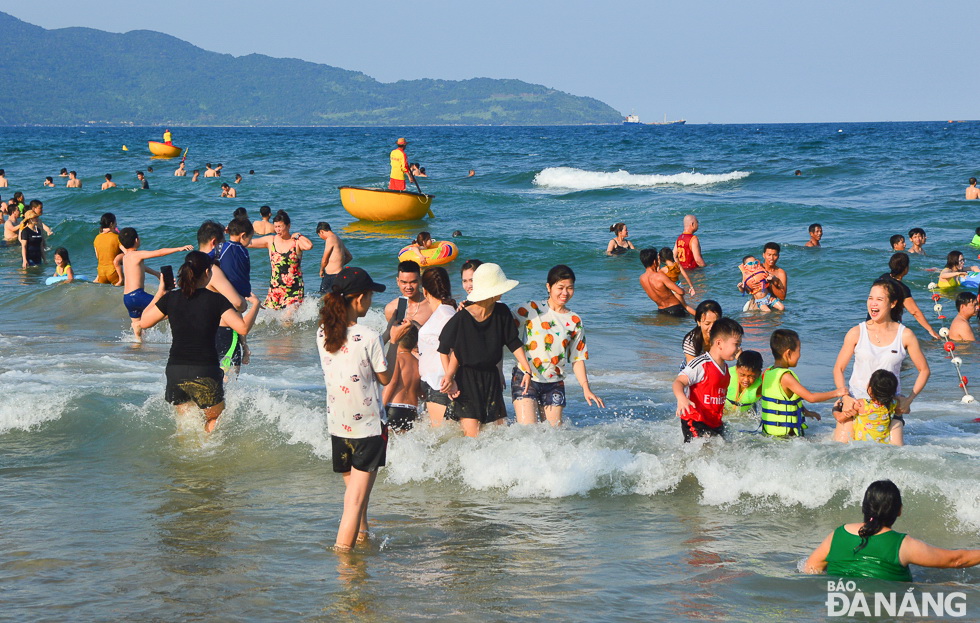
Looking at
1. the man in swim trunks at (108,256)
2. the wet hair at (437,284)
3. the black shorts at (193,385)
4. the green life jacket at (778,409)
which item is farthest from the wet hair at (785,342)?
the man in swim trunks at (108,256)

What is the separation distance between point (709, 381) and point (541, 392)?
1.12m

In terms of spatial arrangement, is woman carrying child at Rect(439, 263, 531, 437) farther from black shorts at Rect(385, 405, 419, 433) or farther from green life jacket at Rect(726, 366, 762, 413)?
green life jacket at Rect(726, 366, 762, 413)

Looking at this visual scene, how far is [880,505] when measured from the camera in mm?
4383

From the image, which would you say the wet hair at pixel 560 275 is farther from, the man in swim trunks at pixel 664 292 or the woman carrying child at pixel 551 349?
the man in swim trunks at pixel 664 292

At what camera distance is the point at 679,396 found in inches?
226

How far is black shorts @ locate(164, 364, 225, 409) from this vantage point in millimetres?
6383

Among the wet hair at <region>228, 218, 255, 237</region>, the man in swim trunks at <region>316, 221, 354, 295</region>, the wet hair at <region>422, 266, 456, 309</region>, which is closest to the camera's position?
the wet hair at <region>422, 266, 456, 309</region>

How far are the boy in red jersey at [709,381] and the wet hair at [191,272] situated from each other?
10.2ft

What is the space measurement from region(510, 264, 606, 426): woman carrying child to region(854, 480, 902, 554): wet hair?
2.10m

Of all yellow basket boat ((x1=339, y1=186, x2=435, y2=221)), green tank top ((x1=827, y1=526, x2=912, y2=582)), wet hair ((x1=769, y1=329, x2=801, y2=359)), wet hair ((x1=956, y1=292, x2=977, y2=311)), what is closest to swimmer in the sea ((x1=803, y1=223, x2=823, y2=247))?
wet hair ((x1=956, y1=292, x2=977, y2=311))

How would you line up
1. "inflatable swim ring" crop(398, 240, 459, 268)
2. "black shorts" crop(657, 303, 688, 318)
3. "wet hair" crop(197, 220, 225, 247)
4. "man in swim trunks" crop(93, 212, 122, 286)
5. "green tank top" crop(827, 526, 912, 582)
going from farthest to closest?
"inflatable swim ring" crop(398, 240, 459, 268), "man in swim trunks" crop(93, 212, 122, 286), "black shorts" crop(657, 303, 688, 318), "wet hair" crop(197, 220, 225, 247), "green tank top" crop(827, 526, 912, 582)

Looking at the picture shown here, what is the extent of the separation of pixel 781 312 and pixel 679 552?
863cm

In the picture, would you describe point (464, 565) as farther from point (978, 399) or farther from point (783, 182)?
point (783, 182)

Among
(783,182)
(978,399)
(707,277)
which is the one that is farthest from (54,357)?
(783,182)
